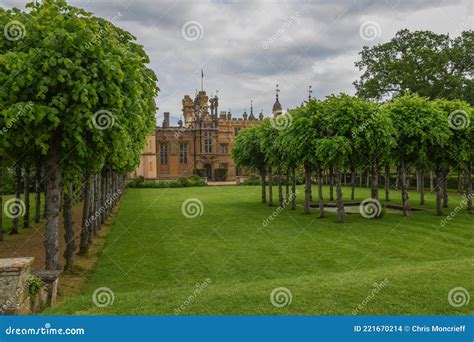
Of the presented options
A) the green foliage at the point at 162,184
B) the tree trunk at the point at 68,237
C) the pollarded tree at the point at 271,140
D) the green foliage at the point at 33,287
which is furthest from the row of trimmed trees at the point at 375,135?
the green foliage at the point at 162,184

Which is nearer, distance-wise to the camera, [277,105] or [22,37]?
[22,37]

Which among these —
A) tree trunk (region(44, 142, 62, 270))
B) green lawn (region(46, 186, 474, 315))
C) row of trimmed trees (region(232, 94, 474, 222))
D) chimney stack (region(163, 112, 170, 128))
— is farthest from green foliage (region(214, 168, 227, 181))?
tree trunk (region(44, 142, 62, 270))

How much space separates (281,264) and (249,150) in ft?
66.0

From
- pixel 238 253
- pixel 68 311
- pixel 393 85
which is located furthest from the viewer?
pixel 393 85

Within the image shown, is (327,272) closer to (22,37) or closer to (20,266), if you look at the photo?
(20,266)

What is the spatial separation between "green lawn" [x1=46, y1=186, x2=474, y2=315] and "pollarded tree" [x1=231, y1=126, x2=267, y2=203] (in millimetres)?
6931

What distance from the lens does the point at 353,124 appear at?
21891mm

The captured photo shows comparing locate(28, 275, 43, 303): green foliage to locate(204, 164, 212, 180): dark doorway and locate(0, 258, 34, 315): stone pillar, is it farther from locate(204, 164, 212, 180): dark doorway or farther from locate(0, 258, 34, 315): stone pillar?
locate(204, 164, 212, 180): dark doorway

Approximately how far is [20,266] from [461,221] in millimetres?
21402

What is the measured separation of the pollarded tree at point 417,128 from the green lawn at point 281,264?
11.9ft

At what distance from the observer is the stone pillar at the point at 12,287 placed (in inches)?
281

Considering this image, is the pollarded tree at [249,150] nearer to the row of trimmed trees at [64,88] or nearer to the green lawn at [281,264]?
the green lawn at [281,264]

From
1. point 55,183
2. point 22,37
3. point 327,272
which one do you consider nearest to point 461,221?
point 327,272

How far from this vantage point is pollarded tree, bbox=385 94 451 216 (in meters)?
23.4
